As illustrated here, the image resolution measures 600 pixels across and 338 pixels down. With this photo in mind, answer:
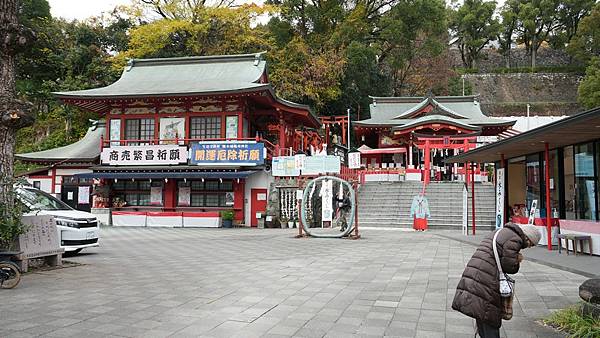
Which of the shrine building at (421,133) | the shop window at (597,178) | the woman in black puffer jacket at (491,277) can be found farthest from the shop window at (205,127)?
the woman in black puffer jacket at (491,277)

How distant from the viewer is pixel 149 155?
21312 mm

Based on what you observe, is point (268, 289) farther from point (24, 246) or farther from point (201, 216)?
point (201, 216)

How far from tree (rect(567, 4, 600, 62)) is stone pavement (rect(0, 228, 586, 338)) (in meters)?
45.5

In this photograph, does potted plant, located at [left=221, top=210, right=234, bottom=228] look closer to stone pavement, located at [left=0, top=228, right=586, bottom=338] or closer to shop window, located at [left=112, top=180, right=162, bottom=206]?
shop window, located at [left=112, top=180, right=162, bottom=206]

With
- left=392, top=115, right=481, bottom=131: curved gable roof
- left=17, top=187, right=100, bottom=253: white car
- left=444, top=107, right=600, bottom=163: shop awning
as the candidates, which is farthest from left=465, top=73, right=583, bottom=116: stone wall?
left=17, top=187, right=100, bottom=253: white car

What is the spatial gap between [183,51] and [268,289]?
105 ft

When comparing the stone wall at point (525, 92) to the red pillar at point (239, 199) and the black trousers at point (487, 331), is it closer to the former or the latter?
the red pillar at point (239, 199)

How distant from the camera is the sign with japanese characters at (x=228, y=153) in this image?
66.2 feet

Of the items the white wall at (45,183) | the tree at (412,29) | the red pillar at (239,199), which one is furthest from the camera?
the tree at (412,29)

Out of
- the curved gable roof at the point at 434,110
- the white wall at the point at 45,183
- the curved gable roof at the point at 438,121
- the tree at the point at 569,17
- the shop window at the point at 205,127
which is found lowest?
the white wall at the point at 45,183

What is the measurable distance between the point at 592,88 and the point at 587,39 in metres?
11.0

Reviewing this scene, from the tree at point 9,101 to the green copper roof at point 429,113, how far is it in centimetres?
2218

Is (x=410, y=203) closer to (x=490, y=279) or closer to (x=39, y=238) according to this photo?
(x=39, y=238)

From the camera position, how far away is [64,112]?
31.9 m
